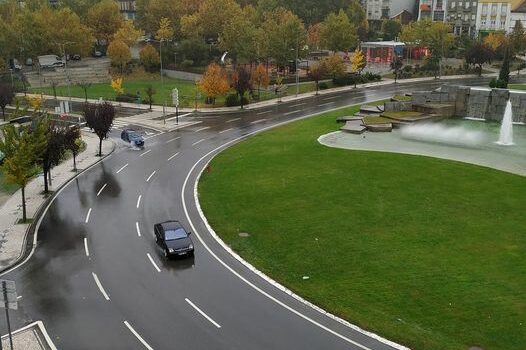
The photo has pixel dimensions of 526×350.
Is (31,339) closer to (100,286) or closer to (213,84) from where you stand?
(100,286)

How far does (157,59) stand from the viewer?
10625 centimetres

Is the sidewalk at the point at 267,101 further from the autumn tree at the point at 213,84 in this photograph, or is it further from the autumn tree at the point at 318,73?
the autumn tree at the point at 213,84

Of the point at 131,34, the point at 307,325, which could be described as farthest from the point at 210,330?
the point at 131,34

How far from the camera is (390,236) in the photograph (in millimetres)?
30594

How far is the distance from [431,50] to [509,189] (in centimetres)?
8132

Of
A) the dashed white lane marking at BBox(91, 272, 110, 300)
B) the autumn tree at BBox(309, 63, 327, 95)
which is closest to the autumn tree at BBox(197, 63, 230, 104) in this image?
the autumn tree at BBox(309, 63, 327, 95)

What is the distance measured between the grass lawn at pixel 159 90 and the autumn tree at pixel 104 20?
2406 centimetres

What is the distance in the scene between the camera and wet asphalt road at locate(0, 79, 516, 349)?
22094mm

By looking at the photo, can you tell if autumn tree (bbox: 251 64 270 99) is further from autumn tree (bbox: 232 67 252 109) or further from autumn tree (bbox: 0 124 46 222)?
autumn tree (bbox: 0 124 46 222)

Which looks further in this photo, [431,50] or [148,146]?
[431,50]

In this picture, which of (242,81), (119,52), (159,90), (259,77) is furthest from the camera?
(119,52)

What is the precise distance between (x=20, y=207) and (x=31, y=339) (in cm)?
1768

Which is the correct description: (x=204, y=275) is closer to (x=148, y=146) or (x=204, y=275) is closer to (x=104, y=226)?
(x=104, y=226)

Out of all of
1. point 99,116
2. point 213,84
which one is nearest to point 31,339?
point 99,116
